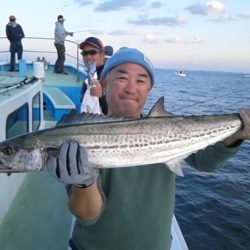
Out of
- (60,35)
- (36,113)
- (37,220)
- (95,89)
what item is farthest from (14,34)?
(37,220)

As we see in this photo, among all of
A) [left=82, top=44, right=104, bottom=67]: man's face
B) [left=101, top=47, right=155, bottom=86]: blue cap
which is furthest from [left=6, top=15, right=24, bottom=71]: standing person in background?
[left=101, top=47, right=155, bottom=86]: blue cap

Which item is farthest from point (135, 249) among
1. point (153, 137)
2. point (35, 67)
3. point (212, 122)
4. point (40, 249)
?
point (35, 67)

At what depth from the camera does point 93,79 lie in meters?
5.04

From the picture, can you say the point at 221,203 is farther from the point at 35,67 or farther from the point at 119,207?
the point at 119,207

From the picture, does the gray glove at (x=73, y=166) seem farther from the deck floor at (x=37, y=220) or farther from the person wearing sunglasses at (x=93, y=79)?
the person wearing sunglasses at (x=93, y=79)

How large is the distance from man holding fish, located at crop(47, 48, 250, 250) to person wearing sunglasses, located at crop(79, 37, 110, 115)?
2255 millimetres

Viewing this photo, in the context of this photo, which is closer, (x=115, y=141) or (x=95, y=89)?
(x=115, y=141)

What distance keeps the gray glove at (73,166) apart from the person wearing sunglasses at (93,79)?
275 cm

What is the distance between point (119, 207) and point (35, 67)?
210 inches

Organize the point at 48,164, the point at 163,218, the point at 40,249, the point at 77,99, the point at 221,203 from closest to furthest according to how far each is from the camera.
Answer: the point at 48,164
the point at 163,218
the point at 40,249
the point at 221,203
the point at 77,99

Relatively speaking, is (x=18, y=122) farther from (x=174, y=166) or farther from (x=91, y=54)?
(x=174, y=166)

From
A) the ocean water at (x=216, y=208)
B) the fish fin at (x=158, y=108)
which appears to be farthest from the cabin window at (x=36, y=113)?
the fish fin at (x=158, y=108)

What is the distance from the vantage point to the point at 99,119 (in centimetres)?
242

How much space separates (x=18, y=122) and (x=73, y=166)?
3.26 metres
